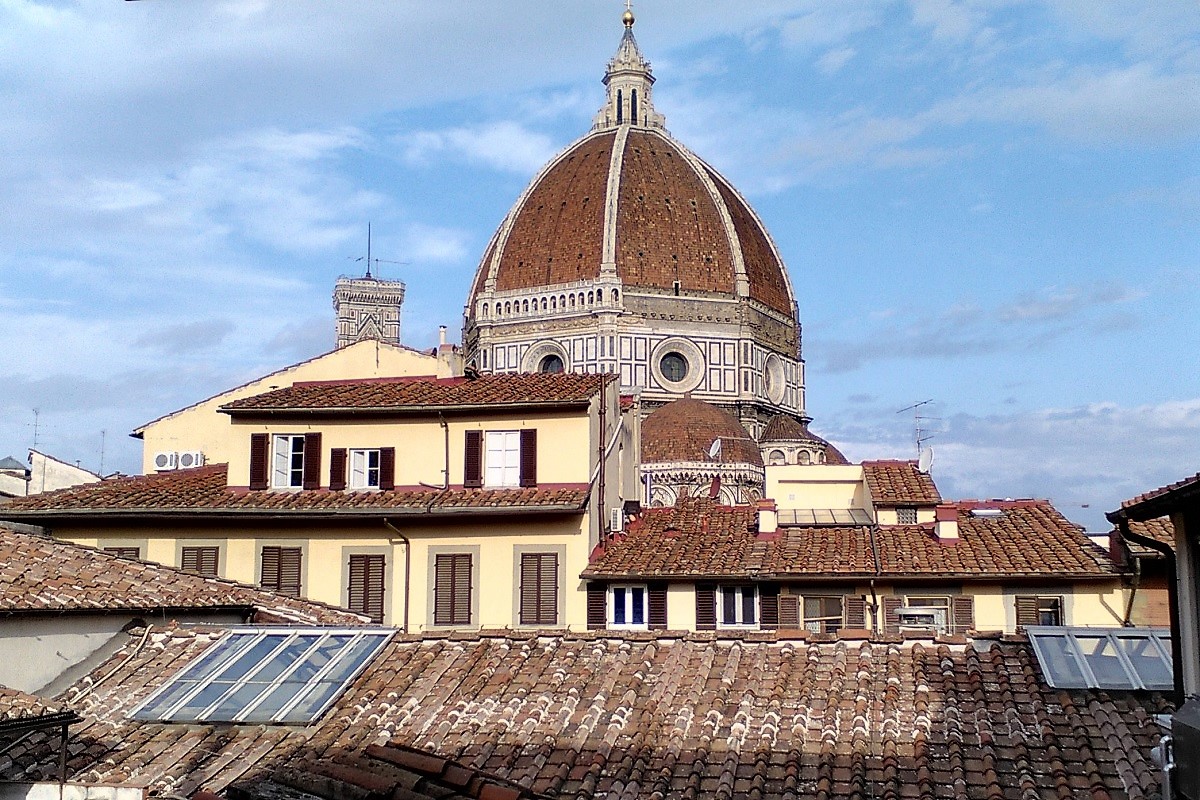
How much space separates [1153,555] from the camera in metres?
23.2

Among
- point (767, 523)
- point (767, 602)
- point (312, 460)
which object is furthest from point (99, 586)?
point (767, 523)

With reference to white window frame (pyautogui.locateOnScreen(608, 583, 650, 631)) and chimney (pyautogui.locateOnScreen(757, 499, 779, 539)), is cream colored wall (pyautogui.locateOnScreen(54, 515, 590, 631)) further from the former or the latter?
chimney (pyautogui.locateOnScreen(757, 499, 779, 539))

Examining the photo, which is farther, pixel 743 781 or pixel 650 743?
pixel 650 743

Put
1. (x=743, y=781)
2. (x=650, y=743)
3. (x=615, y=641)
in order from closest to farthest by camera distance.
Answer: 1. (x=743, y=781)
2. (x=650, y=743)
3. (x=615, y=641)

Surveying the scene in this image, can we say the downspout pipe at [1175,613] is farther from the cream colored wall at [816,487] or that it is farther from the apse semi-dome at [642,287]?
the apse semi-dome at [642,287]

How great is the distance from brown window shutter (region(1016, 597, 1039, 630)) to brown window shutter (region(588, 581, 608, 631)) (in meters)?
7.41

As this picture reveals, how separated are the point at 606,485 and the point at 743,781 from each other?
16490mm

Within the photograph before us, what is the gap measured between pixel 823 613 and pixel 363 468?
9.36 metres

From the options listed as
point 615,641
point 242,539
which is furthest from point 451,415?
point 615,641

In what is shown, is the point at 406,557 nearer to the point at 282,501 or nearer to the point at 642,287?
the point at 282,501

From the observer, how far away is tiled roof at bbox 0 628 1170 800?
10844mm

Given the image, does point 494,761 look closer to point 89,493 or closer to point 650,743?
point 650,743

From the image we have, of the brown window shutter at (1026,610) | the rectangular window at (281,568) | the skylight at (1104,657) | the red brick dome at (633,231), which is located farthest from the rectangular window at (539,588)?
the red brick dome at (633,231)

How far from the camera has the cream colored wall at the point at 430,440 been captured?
83.4ft
